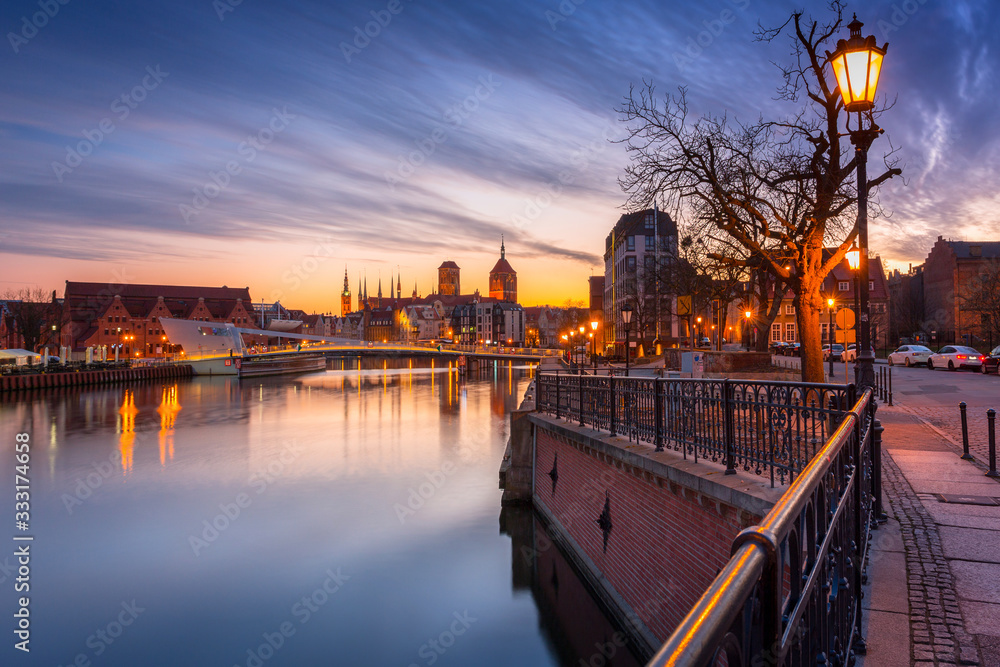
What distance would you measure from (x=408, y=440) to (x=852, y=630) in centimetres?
3304

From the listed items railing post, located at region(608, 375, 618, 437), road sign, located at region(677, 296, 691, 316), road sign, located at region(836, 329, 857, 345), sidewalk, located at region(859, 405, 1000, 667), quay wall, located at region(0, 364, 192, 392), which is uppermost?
road sign, located at region(677, 296, 691, 316)

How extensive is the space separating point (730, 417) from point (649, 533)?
8.64ft

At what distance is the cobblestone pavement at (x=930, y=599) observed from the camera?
4.04 meters

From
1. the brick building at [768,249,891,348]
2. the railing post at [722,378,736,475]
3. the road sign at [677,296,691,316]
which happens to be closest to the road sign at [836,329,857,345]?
the road sign at [677,296,691,316]

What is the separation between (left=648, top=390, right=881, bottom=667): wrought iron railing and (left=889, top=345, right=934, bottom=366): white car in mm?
42352

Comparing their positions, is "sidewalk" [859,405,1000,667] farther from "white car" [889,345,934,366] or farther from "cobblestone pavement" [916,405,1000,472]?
"white car" [889,345,934,366]

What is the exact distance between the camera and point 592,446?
12.3 meters

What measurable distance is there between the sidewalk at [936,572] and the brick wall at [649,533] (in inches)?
57.5

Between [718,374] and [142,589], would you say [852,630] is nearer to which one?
[142,589]

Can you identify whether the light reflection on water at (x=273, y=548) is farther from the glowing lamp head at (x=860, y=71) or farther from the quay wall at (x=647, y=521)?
the glowing lamp head at (x=860, y=71)

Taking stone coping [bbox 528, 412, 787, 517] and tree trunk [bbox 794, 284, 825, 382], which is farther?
tree trunk [bbox 794, 284, 825, 382]

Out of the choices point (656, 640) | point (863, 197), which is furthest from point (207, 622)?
point (863, 197)

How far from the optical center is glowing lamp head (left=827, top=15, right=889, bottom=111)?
26.0ft

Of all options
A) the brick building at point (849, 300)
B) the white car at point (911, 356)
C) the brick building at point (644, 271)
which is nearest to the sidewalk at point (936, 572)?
the white car at point (911, 356)
